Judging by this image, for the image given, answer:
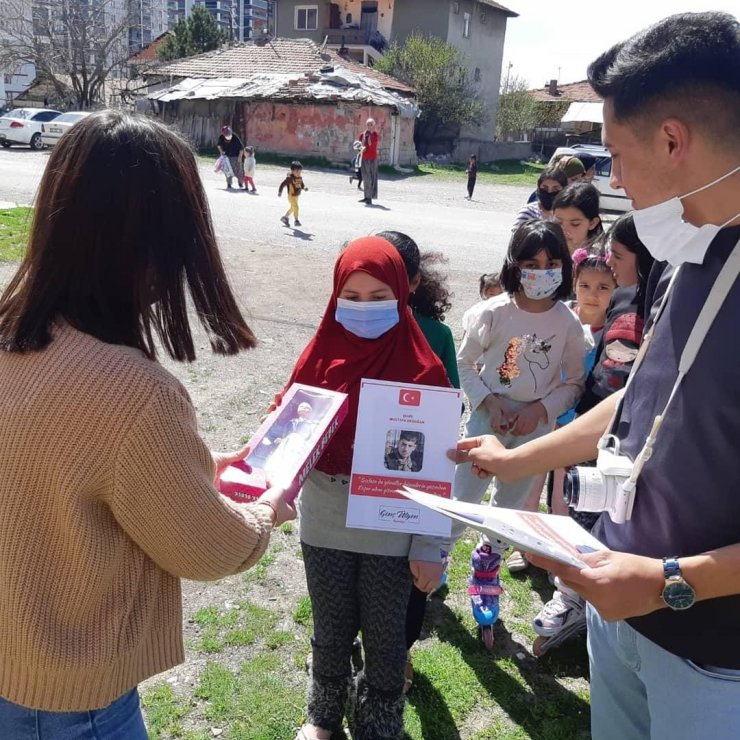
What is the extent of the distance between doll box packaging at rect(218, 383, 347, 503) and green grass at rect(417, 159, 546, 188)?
24394mm

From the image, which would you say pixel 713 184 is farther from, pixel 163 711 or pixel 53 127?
pixel 53 127

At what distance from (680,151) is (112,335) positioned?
48.4 inches

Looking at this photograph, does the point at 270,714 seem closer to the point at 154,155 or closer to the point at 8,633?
the point at 8,633

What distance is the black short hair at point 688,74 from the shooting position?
4.44 ft

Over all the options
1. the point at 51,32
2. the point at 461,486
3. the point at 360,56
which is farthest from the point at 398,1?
the point at 461,486

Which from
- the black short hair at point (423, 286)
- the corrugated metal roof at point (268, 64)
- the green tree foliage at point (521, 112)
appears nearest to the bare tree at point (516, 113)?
the green tree foliage at point (521, 112)

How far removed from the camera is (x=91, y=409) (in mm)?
1299

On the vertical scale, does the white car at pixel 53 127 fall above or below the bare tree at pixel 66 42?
below

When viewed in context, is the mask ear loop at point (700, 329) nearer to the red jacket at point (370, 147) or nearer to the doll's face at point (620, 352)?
the doll's face at point (620, 352)

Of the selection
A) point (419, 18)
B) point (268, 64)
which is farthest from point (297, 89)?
point (419, 18)

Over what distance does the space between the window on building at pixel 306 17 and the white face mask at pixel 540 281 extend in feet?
151

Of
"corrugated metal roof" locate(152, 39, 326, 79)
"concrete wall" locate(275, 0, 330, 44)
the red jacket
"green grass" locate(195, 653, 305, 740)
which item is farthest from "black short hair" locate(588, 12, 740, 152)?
"concrete wall" locate(275, 0, 330, 44)

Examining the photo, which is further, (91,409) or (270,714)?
(270,714)

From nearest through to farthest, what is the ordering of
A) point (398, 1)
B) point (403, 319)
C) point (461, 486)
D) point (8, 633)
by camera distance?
point (8, 633) < point (403, 319) < point (461, 486) < point (398, 1)
